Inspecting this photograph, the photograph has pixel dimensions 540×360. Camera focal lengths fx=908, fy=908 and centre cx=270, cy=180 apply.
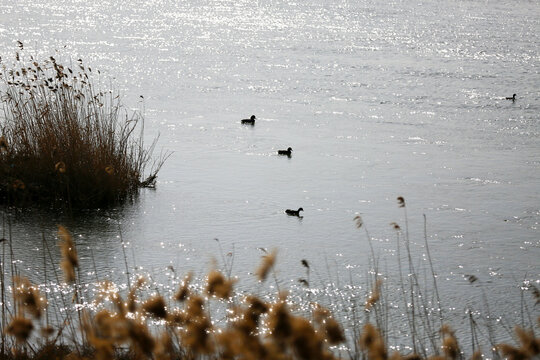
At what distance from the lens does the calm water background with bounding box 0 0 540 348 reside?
22.9 feet

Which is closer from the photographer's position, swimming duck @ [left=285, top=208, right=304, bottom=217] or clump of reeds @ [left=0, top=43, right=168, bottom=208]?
clump of reeds @ [left=0, top=43, right=168, bottom=208]

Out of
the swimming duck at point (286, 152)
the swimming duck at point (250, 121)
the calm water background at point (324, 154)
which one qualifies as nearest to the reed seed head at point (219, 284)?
the calm water background at point (324, 154)

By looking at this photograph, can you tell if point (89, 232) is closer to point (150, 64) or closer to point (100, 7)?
point (150, 64)

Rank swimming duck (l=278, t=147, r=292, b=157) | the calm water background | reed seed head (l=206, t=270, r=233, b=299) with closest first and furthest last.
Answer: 1. reed seed head (l=206, t=270, r=233, b=299)
2. the calm water background
3. swimming duck (l=278, t=147, r=292, b=157)

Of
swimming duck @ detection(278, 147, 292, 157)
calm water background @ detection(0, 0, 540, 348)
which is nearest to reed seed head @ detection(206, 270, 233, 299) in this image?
calm water background @ detection(0, 0, 540, 348)

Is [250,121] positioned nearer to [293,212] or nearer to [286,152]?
[286,152]

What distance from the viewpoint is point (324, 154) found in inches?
447

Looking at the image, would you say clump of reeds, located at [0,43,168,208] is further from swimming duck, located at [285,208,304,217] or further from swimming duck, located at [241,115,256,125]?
swimming duck, located at [241,115,256,125]

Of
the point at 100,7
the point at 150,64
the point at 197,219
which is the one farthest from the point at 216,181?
the point at 100,7

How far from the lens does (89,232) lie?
7.27 meters

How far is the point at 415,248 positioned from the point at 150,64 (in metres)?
13.8

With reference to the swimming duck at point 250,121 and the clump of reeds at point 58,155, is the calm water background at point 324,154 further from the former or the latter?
the clump of reeds at point 58,155

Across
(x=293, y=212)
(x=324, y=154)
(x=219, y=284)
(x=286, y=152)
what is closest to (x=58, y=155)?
(x=293, y=212)

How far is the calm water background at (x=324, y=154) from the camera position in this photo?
22.9ft
